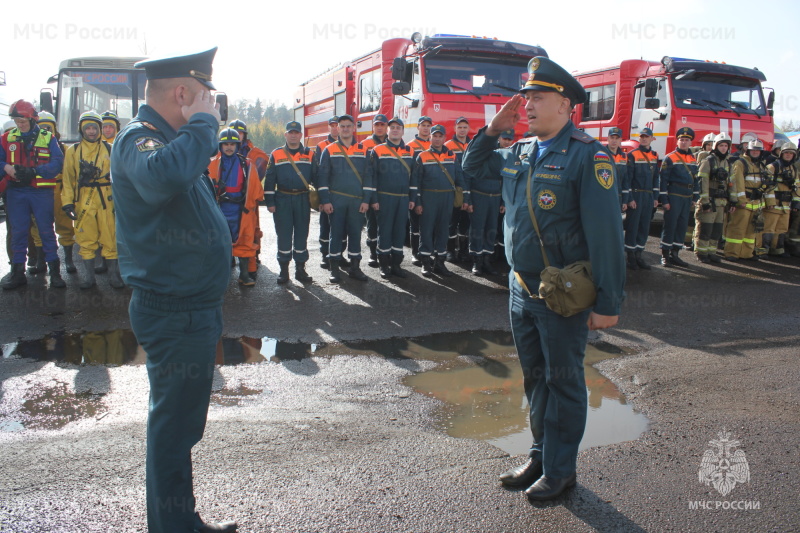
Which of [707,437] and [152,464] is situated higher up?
[152,464]

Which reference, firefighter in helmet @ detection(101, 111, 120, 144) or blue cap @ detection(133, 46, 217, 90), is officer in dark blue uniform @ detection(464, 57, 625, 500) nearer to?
blue cap @ detection(133, 46, 217, 90)

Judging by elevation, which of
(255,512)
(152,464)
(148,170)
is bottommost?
(255,512)

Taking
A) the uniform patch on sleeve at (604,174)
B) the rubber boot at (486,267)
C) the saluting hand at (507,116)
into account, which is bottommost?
the rubber boot at (486,267)

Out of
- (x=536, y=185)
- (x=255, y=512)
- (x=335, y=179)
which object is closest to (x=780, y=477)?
(x=536, y=185)

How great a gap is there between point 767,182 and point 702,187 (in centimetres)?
144

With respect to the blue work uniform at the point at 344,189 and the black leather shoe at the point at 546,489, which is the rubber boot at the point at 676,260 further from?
the black leather shoe at the point at 546,489

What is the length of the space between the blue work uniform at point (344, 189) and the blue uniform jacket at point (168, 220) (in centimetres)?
597

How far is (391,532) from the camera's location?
2.83 m

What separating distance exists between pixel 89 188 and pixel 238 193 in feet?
5.71

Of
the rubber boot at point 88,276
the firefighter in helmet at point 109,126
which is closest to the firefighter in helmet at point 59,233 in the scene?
the firefighter in helmet at point 109,126

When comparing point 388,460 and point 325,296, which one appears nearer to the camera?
point 388,460

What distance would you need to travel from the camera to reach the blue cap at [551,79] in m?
3.03

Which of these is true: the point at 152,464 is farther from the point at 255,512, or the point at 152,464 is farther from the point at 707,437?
the point at 707,437

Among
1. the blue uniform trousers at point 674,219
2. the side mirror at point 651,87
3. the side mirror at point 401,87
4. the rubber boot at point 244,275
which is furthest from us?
the side mirror at point 651,87
